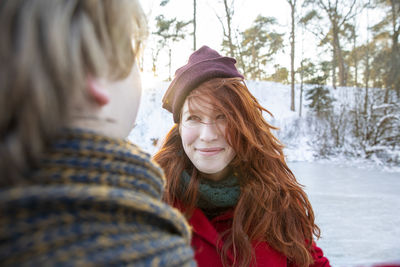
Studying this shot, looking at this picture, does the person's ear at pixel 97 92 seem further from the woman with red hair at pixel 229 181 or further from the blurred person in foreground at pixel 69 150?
the woman with red hair at pixel 229 181

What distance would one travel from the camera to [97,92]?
1.67ft

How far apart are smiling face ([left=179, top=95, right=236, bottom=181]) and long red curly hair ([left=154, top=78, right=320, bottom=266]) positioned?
37 mm

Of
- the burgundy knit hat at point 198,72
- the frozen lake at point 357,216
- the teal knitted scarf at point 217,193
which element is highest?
the burgundy knit hat at point 198,72

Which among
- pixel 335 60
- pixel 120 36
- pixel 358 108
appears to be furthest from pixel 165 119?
pixel 120 36

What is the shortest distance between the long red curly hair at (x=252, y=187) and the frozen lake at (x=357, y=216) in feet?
4.88

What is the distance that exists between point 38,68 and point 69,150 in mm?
139

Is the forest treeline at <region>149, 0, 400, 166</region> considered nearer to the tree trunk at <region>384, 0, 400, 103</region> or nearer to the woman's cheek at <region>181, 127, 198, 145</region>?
the tree trunk at <region>384, 0, 400, 103</region>

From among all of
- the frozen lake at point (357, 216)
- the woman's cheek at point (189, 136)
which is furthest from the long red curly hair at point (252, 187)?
the frozen lake at point (357, 216)

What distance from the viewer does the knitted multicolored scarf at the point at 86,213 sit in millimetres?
424

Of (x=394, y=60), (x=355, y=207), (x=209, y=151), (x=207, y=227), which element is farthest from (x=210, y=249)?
(x=394, y=60)

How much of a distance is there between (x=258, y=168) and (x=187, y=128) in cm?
46

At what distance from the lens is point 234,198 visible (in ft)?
4.69

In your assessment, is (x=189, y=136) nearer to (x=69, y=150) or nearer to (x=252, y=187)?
(x=252, y=187)

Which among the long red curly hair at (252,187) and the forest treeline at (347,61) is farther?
the forest treeline at (347,61)
